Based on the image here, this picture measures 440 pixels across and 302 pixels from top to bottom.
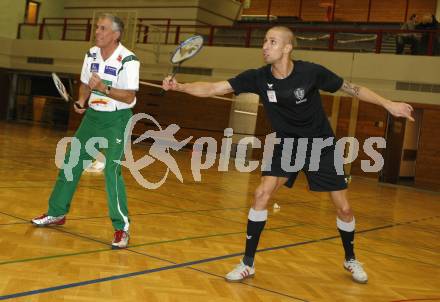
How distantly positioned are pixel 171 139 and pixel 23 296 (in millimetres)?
20298

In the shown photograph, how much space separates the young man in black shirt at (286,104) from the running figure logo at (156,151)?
1337mm

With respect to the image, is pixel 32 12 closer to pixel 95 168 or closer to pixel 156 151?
pixel 156 151

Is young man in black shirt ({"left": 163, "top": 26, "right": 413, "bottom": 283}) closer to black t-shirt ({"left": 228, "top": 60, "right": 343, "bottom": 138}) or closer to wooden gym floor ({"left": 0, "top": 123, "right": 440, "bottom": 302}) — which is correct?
black t-shirt ({"left": 228, "top": 60, "right": 343, "bottom": 138})

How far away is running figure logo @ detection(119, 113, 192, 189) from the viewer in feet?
35.2

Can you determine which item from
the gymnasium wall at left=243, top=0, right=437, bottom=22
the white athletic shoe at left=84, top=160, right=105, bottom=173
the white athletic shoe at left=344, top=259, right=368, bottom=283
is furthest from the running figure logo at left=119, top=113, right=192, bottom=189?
the gymnasium wall at left=243, top=0, right=437, bottom=22

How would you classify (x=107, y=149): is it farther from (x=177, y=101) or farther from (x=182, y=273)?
(x=177, y=101)

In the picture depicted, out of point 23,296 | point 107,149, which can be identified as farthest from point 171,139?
point 23,296

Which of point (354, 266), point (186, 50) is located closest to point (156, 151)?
point (186, 50)

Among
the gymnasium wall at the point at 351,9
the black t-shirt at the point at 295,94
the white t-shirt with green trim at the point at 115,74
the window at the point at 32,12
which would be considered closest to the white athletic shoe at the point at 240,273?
the black t-shirt at the point at 295,94

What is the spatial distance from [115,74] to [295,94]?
167 centimetres

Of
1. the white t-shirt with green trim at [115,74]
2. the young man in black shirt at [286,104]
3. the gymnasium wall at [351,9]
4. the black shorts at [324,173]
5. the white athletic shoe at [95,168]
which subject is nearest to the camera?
the young man in black shirt at [286,104]

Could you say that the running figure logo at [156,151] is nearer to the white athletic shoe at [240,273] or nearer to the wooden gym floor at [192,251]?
the wooden gym floor at [192,251]

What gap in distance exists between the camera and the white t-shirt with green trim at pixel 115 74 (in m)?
4.87

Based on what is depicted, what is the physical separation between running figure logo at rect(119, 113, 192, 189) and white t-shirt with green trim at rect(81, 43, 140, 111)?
0.92 feet
